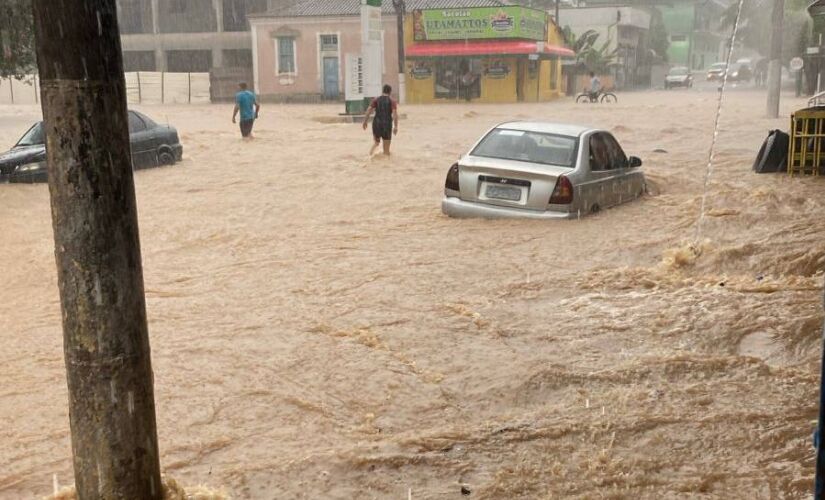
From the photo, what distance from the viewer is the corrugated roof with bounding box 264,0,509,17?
49.6 m

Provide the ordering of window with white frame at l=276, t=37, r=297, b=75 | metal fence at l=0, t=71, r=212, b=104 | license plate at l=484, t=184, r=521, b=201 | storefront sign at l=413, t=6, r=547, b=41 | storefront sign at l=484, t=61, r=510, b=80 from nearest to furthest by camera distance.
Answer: license plate at l=484, t=184, r=521, b=201 → storefront sign at l=413, t=6, r=547, b=41 → storefront sign at l=484, t=61, r=510, b=80 → metal fence at l=0, t=71, r=212, b=104 → window with white frame at l=276, t=37, r=297, b=75

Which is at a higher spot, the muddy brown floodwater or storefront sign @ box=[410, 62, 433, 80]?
storefront sign @ box=[410, 62, 433, 80]

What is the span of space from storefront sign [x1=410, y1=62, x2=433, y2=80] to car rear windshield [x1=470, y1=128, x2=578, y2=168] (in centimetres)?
3735

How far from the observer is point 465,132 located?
99.9ft

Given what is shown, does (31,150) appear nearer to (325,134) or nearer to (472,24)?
(325,134)

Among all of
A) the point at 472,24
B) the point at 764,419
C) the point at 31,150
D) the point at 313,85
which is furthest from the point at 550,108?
the point at 764,419

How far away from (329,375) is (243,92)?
19.5 meters

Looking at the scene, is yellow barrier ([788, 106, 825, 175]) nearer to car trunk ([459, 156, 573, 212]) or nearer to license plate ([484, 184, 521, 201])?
car trunk ([459, 156, 573, 212])

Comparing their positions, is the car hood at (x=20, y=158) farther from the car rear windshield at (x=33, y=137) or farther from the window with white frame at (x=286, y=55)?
the window with white frame at (x=286, y=55)

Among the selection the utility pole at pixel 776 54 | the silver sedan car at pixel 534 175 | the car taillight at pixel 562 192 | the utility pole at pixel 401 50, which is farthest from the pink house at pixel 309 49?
the car taillight at pixel 562 192

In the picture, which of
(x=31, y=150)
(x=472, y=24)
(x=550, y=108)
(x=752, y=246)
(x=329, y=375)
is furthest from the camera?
(x=472, y=24)

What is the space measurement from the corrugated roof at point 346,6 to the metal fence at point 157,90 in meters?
5.23

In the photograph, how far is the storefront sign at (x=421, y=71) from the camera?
49000 mm

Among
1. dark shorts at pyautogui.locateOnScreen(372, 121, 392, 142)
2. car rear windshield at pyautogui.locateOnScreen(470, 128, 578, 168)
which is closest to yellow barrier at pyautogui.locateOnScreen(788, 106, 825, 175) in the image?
car rear windshield at pyautogui.locateOnScreen(470, 128, 578, 168)
